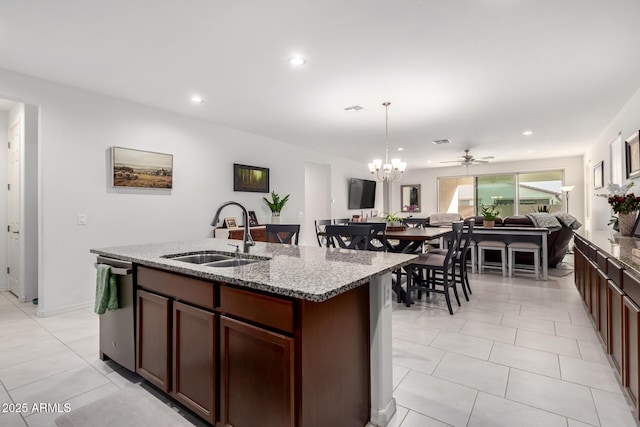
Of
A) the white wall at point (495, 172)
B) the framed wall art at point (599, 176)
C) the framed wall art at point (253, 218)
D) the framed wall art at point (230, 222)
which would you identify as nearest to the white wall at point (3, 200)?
the framed wall art at point (230, 222)

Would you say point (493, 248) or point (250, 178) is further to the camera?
point (250, 178)

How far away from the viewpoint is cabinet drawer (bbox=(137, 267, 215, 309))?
150 cm

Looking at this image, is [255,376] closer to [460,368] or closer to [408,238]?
[460,368]

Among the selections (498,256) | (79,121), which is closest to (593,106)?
(498,256)

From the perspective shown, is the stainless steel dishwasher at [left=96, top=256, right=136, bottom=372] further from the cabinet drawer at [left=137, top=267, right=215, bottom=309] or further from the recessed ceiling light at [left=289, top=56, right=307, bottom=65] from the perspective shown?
the recessed ceiling light at [left=289, top=56, right=307, bottom=65]

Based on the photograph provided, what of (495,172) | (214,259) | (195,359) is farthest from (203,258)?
(495,172)

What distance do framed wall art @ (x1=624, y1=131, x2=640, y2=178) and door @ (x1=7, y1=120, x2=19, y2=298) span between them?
22.9 feet

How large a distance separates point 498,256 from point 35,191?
6.83 meters

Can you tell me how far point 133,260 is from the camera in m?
1.93

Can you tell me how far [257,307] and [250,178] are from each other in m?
4.38

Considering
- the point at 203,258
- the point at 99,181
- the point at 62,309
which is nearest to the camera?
the point at 203,258

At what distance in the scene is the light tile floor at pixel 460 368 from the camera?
171 centimetres

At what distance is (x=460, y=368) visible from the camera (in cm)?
218

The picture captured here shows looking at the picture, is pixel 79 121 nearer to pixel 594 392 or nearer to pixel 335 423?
pixel 335 423
